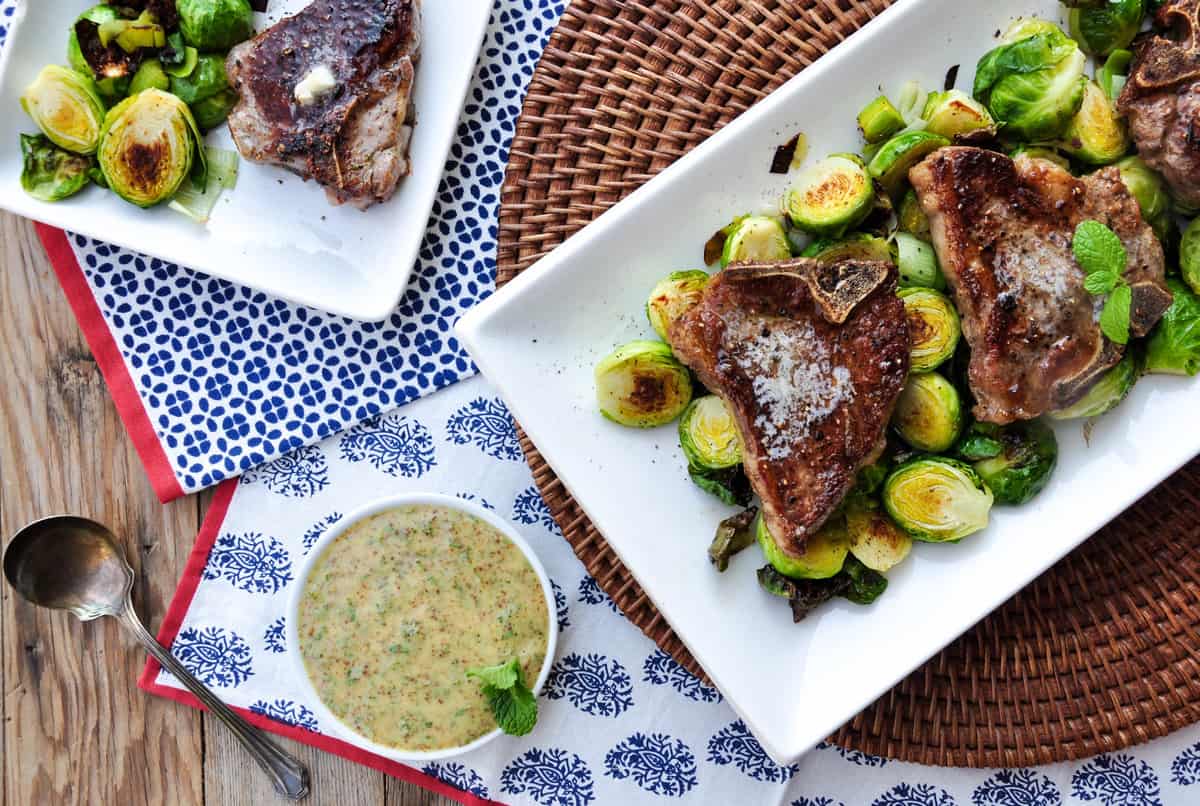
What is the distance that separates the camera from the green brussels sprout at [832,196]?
107 inches

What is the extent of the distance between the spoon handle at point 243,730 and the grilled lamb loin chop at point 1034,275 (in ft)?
8.78

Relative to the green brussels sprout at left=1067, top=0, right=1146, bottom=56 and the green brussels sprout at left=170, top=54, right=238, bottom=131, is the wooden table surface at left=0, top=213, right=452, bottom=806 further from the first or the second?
the green brussels sprout at left=1067, top=0, right=1146, bottom=56

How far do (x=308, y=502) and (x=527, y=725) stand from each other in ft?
3.55

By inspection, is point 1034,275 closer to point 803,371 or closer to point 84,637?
point 803,371

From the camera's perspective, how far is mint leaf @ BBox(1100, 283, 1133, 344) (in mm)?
2627

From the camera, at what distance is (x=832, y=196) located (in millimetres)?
2725

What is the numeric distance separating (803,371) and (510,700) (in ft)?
4.78

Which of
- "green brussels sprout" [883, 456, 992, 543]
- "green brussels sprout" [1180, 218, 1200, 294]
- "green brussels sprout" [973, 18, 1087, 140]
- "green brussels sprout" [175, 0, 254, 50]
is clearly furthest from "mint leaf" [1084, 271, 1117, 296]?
"green brussels sprout" [175, 0, 254, 50]

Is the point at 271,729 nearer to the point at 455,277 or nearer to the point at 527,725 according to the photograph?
the point at 527,725

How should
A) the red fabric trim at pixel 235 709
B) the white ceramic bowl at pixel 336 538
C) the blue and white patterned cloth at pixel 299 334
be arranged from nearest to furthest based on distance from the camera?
the white ceramic bowl at pixel 336 538 → the blue and white patterned cloth at pixel 299 334 → the red fabric trim at pixel 235 709

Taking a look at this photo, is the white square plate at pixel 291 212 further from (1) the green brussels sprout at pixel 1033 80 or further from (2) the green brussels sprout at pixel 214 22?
(1) the green brussels sprout at pixel 1033 80

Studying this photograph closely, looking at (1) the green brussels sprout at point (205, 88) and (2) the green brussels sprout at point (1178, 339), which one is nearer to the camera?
(2) the green brussels sprout at point (1178, 339)

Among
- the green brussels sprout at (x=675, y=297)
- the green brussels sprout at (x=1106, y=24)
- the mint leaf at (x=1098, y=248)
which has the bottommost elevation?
the green brussels sprout at (x=675, y=297)

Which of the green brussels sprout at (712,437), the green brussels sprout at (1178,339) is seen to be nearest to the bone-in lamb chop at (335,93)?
the green brussels sprout at (712,437)
